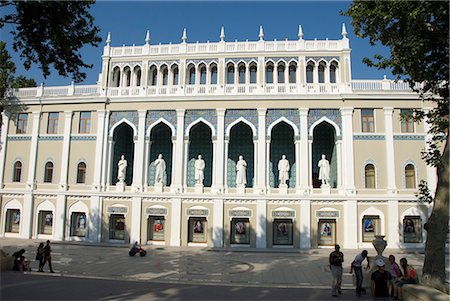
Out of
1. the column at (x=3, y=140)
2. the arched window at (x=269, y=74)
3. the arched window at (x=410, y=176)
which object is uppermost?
the arched window at (x=269, y=74)

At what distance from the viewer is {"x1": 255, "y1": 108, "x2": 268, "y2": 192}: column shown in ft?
83.4

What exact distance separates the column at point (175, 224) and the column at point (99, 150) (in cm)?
594

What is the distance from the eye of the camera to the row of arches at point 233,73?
2722 centimetres

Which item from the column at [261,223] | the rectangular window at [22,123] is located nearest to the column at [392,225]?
the column at [261,223]

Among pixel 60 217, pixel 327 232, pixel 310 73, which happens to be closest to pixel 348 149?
pixel 327 232

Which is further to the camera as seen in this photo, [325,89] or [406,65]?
[325,89]

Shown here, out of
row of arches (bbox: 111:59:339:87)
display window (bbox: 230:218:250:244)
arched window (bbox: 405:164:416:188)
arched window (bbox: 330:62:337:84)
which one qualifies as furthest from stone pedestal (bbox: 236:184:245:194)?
arched window (bbox: 405:164:416:188)

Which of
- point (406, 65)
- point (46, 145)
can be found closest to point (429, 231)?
point (406, 65)

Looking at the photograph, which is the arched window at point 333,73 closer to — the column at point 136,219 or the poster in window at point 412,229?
the poster in window at point 412,229

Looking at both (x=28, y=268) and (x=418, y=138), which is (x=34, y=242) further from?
(x=418, y=138)

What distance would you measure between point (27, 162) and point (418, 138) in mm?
29173

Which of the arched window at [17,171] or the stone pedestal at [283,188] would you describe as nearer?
the stone pedestal at [283,188]

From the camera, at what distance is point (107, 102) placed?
1099 inches

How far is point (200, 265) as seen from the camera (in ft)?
58.4
